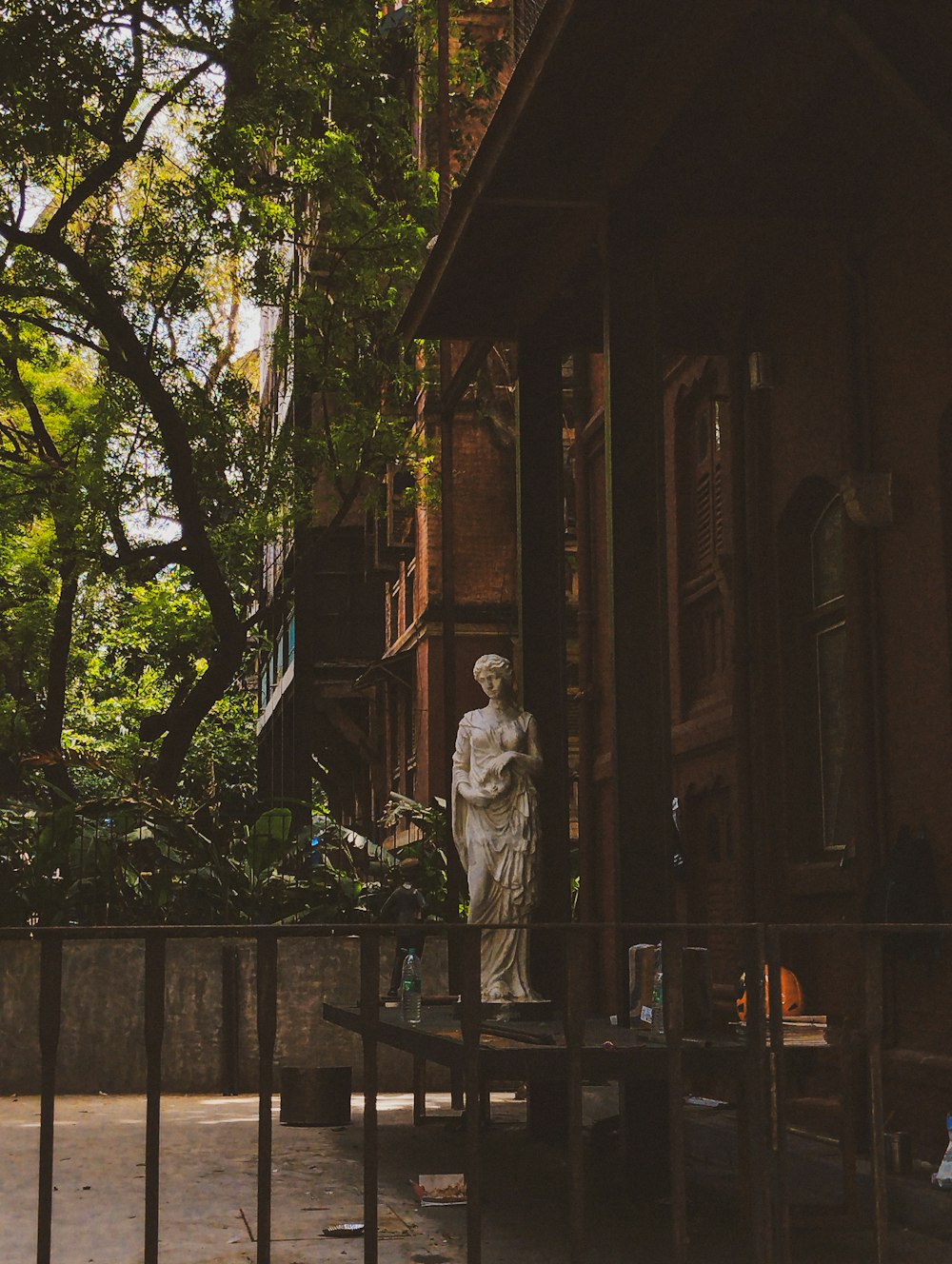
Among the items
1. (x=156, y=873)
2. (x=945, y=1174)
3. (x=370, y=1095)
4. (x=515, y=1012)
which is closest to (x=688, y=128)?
(x=515, y=1012)

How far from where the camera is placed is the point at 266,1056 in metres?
4.98

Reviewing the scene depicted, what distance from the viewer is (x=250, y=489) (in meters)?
22.1

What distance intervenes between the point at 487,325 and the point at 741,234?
245 cm

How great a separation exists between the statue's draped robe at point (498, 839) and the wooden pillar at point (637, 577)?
3.05 ft

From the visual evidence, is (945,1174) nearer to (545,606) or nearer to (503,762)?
(503,762)

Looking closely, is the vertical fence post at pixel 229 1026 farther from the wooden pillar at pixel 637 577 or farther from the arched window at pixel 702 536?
the wooden pillar at pixel 637 577

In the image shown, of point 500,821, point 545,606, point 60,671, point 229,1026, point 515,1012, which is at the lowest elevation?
point 229,1026

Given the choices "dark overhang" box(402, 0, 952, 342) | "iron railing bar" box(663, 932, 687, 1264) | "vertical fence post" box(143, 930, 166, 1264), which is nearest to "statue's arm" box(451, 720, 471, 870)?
"dark overhang" box(402, 0, 952, 342)

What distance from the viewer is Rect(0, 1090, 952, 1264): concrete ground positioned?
7801 mm

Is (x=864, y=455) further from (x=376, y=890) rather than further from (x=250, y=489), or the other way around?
(x=250, y=489)

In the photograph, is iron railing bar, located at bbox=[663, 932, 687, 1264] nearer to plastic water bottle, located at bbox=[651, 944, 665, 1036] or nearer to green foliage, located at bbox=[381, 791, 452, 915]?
plastic water bottle, located at bbox=[651, 944, 665, 1036]

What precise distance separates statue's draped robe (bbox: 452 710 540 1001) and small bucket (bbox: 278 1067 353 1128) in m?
2.83

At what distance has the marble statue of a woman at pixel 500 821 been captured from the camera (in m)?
10.2

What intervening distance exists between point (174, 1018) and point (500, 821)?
6450 millimetres
